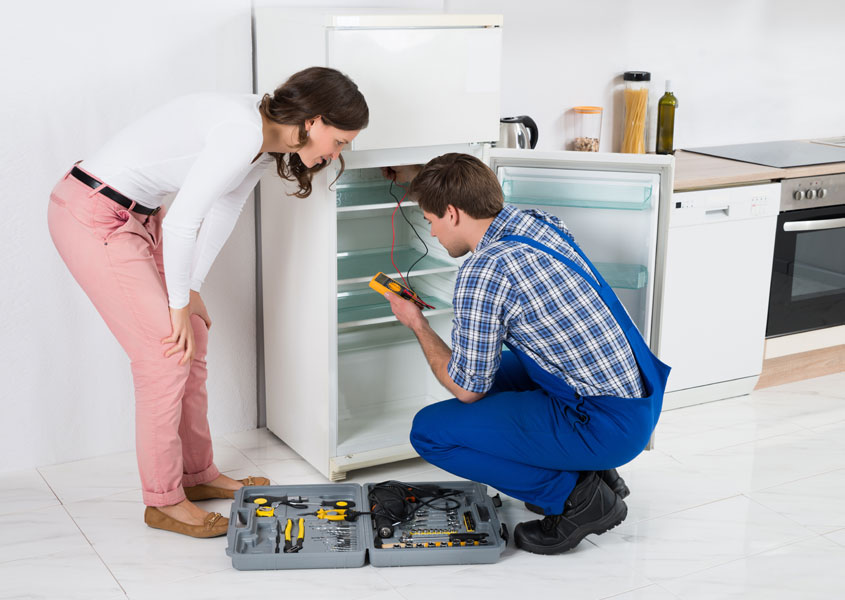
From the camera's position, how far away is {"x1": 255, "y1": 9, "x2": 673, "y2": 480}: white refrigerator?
8.33 ft

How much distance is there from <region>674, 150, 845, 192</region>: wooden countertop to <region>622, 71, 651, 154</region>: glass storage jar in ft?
0.59

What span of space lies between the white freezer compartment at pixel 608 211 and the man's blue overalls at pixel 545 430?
0.47 m

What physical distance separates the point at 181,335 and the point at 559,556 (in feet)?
3.63

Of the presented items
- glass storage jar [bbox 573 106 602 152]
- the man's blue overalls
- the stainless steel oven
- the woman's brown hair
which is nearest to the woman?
the woman's brown hair

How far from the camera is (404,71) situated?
2525 mm

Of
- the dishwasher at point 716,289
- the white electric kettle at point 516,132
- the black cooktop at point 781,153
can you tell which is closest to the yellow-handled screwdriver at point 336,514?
the dishwasher at point 716,289

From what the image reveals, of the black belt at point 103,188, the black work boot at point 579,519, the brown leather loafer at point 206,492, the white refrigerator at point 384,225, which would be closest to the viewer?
the black belt at point 103,188

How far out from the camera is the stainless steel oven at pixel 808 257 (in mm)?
3436

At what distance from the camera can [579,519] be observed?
7.91 feet

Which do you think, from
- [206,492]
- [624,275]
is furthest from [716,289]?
[206,492]

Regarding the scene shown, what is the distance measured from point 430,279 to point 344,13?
3.28 feet

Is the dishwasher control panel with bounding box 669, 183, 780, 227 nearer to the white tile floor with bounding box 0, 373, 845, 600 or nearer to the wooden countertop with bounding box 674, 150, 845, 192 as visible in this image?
the wooden countertop with bounding box 674, 150, 845, 192

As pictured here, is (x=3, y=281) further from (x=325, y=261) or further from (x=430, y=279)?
(x=430, y=279)

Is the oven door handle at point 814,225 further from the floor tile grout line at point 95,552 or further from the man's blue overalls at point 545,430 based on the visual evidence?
the floor tile grout line at point 95,552
